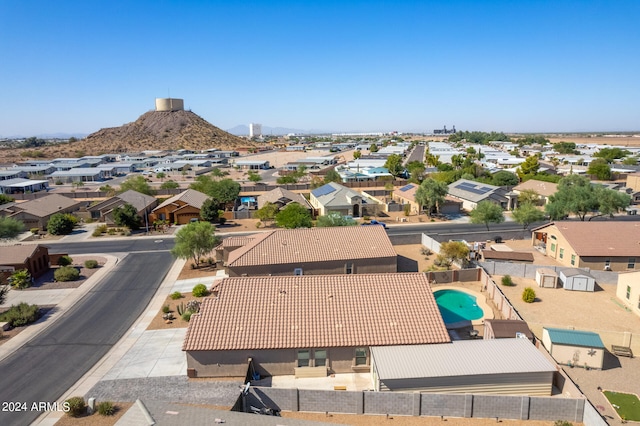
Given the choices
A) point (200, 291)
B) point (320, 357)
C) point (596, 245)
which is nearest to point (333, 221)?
point (200, 291)

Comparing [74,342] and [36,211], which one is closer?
[74,342]

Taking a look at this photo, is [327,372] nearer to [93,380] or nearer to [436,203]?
[93,380]

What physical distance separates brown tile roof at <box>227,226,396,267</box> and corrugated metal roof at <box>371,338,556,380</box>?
14885 millimetres

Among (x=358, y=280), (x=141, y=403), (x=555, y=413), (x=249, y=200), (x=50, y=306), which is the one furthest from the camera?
(x=249, y=200)

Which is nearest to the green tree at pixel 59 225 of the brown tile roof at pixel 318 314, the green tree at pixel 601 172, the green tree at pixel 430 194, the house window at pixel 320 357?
the brown tile roof at pixel 318 314

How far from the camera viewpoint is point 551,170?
103500 mm

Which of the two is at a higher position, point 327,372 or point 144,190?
point 144,190

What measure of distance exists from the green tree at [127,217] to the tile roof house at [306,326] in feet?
126

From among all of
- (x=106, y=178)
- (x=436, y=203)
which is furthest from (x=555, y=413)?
(x=106, y=178)

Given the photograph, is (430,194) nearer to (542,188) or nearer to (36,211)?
(542,188)

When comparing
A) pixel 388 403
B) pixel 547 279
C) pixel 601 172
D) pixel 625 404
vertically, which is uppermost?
pixel 601 172

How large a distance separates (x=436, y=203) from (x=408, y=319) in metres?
43.4

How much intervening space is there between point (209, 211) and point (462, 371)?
47.5m

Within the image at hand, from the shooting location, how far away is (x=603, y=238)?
3962 cm
